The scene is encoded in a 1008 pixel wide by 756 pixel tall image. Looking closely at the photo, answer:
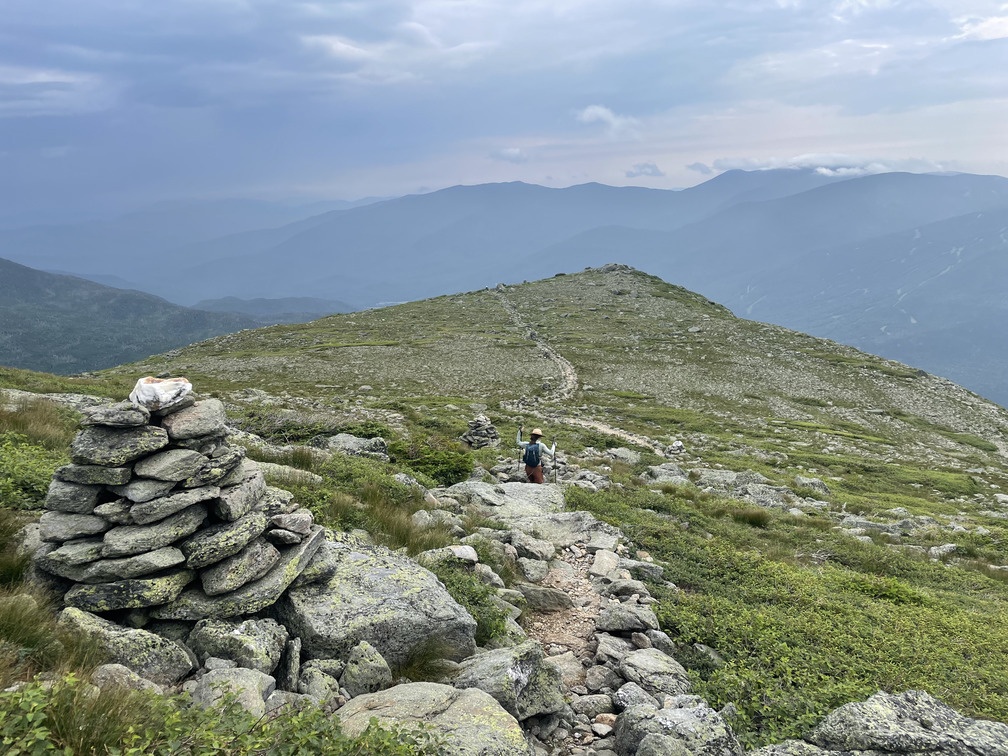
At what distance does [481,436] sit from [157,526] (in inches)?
901

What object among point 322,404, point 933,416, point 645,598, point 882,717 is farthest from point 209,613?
point 933,416

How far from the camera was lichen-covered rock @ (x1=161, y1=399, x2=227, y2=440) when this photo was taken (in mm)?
7930

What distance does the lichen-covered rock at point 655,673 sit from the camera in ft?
27.8

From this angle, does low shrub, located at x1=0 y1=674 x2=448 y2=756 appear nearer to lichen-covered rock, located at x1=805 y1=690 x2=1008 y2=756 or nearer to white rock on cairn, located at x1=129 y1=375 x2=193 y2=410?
white rock on cairn, located at x1=129 y1=375 x2=193 y2=410

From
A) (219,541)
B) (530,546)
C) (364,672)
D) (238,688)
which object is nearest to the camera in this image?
(238,688)

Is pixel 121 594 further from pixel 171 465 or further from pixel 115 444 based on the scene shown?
pixel 115 444

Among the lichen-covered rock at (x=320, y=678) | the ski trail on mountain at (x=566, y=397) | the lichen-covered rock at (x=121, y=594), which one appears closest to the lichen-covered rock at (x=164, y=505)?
the lichen-covered rock at (x=121, y=594)

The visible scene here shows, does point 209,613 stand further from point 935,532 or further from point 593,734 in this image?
point 935,532

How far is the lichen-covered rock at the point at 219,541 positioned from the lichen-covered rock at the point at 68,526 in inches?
45.6

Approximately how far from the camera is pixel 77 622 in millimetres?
6203

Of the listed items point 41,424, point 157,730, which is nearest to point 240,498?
point 157,730

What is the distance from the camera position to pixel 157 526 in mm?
7305

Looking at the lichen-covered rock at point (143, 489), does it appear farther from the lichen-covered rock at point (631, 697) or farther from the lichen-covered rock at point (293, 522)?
the lichen-covered rock at point (631, 697)


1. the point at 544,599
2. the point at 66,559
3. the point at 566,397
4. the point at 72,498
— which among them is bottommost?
the point at 566,397
